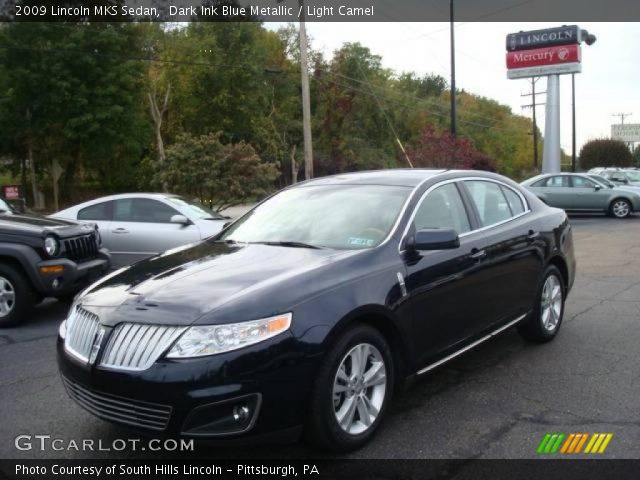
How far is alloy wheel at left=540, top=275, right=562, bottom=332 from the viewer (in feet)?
18.7

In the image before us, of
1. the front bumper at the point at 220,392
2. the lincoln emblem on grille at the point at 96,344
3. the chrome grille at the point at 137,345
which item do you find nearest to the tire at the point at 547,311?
the front bumper at the point at 220,392

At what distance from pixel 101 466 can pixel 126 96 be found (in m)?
31.9

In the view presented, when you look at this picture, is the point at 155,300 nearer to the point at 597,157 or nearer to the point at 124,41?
the point at 124,41

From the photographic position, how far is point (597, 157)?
62281 mm

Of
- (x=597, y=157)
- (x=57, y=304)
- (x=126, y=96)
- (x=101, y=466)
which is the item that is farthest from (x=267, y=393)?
(x=597, y=157)

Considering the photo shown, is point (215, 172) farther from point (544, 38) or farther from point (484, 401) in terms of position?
point (544, 38)

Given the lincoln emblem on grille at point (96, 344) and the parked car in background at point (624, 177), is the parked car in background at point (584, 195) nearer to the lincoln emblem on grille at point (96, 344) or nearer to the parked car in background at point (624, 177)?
the parked car in background at point (624, 177)

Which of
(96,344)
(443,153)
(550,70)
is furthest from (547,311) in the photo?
(550,70)

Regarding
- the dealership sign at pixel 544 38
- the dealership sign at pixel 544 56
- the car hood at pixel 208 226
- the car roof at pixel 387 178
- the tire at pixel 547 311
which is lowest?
the tire at pixel 547 311

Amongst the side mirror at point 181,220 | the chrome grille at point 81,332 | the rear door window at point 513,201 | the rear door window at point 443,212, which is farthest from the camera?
the side mirror at point 181,220

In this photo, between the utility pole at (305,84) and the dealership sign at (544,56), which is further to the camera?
the dealership sign at (544,56)

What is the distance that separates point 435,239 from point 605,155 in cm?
6431

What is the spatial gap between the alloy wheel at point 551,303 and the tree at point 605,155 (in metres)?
61.2

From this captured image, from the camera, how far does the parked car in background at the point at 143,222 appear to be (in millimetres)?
9148
